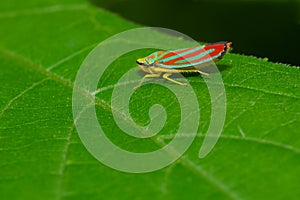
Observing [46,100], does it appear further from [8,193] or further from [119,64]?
[8,193]

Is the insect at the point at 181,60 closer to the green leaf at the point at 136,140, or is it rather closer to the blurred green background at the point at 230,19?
the green leaf at the point at 136,140

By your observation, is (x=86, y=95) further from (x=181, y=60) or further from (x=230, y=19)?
(x=230, y=19)

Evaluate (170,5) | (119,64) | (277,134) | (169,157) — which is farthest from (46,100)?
(170,5)

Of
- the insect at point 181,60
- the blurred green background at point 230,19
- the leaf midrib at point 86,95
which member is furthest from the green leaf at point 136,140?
the blurred green background at point 230,19

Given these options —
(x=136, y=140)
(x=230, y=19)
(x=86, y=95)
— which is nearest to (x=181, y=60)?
(x=86, y=95)

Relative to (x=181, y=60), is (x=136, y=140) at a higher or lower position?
lower

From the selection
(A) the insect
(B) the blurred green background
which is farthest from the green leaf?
(B) the blurred green background
